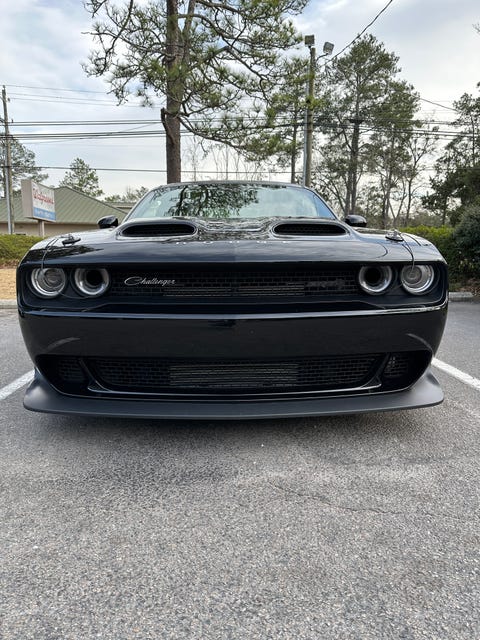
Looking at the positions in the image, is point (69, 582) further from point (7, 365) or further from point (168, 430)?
point (7, 365)

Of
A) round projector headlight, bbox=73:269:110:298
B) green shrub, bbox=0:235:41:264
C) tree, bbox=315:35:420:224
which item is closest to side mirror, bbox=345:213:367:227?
round projector headlight, bbox=73:269:110:298

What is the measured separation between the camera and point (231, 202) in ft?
9.87

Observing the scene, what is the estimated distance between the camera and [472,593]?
3.77 feet

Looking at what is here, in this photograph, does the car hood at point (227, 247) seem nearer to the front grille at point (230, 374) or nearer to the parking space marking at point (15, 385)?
the front grille at point (230, 374)

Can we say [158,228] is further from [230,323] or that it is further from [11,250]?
[11,250]

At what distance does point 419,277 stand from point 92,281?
4.76 ft

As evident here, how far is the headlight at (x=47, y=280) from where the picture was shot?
186cm

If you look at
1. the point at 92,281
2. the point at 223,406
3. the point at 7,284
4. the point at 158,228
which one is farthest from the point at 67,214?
the point at 223,406

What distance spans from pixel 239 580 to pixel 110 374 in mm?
1060

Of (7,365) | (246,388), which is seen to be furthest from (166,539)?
(7,365)

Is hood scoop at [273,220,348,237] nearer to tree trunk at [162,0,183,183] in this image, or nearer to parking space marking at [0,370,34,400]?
parking space marking at [0,370,34,400]

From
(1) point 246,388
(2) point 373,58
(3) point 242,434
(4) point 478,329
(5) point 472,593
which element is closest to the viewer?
(5) point 472,593

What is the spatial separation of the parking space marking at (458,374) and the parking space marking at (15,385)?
10.0 feet

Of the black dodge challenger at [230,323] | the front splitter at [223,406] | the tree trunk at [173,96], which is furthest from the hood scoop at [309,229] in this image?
the tree trunk at [173,96]
